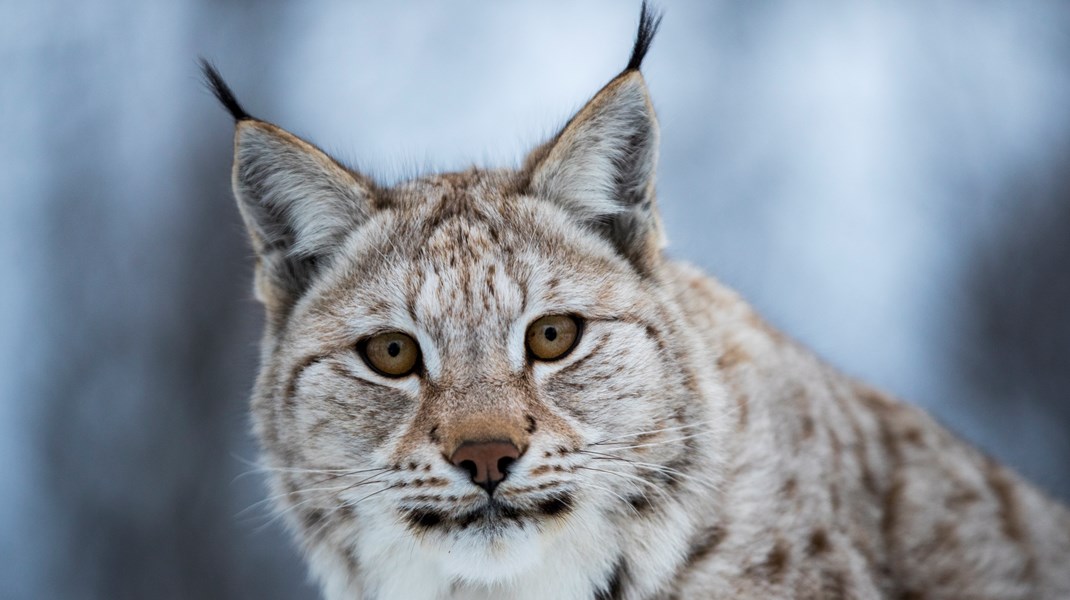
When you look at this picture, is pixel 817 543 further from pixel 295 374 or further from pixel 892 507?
pixel 295 374

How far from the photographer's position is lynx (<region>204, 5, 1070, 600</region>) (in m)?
3.46

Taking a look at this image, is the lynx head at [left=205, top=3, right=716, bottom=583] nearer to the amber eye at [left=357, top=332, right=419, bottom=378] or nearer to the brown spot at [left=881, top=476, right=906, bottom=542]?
the amber eye at [left=357, top=332, right=419, bottom=378]

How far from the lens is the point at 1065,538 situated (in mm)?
4711

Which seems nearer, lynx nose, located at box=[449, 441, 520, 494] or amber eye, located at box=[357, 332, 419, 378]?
lynx nose, located at box=[449, 441, 520, 494]

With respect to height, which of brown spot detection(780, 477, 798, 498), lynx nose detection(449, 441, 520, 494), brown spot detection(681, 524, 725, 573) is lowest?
brown spot detection(681, 524, 725, 573)

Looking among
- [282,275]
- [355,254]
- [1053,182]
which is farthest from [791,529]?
[1053,182]

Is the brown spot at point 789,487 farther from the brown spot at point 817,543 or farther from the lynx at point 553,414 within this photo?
→ the brown spot at point 817,543

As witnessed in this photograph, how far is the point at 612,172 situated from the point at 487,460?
1.42 metres

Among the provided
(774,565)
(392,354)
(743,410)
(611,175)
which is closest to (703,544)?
(774,565)

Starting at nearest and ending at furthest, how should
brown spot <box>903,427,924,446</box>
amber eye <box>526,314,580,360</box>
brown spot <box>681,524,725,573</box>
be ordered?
amber eye <box>526,314,580,360</box> → brown spot <box>681,524,725,573</box> → brown spot <box>903,427,924,446</box>

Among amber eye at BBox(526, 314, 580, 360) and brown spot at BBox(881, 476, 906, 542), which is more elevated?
amber eye at BBox(526, 314, 580, 360)

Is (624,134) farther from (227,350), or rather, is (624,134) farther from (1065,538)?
(227,350)

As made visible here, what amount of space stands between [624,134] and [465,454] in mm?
1484

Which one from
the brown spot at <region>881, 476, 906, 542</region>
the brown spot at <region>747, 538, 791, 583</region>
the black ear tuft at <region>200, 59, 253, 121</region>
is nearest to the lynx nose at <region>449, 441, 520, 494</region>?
the brown spot at <region>747, 538, 791, 583</region>
